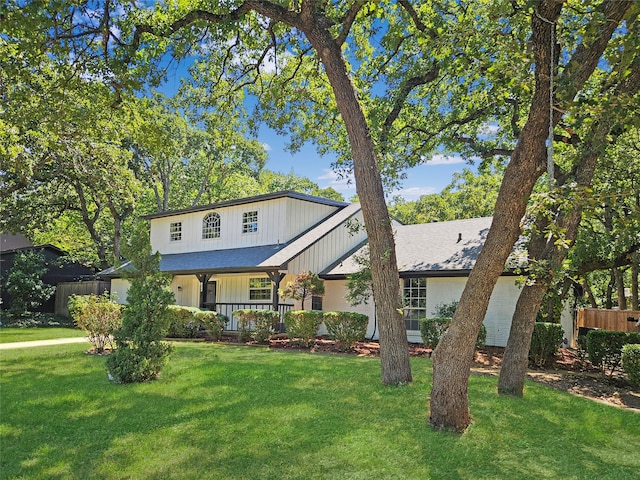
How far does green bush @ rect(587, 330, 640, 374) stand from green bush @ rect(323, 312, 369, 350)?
212 inches

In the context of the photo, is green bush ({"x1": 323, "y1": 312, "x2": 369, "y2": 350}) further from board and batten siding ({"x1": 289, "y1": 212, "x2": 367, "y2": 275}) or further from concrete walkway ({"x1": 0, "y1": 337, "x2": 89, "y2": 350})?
concrete walkway ({"x1": 0, "y1": 337, "x2": 89, "y2": 350})

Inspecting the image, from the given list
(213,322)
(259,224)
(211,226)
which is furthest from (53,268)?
(213,322)

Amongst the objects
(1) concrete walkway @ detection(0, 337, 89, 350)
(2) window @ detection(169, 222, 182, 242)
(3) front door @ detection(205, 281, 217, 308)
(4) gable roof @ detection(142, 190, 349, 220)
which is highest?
(4) gable roof @ detection(142, 190, 349, 220)

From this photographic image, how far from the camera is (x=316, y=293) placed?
1551 centimetres

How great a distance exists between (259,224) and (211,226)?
3005 mm

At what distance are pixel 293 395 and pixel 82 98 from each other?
302 inches

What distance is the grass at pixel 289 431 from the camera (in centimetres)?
448

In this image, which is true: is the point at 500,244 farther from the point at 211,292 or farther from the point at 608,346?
the point at 211,292

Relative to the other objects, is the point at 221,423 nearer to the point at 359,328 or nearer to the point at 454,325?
the point at 454,325

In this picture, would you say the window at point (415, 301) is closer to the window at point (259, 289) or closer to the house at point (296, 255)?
the house at point (296, 255)

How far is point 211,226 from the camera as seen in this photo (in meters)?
20.9

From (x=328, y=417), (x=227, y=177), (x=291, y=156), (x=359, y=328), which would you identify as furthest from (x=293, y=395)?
(x=227, y=177)

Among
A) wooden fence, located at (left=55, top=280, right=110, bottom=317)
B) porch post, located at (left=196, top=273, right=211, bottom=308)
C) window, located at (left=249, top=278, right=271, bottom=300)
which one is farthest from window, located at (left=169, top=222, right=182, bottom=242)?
window, located at (left=249, top=278, right=271, bottom=300)

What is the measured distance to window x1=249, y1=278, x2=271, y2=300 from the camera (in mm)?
18062
